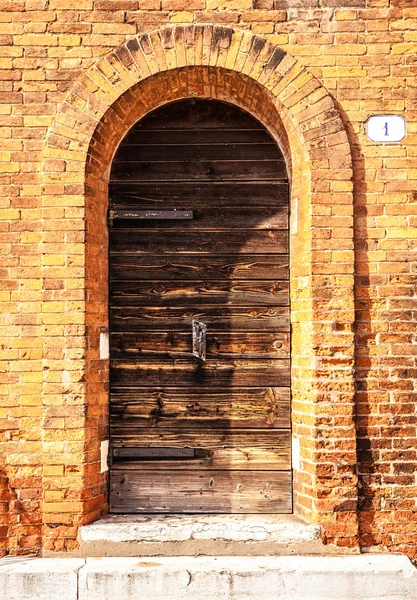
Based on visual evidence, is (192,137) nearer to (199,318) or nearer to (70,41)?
(70,41)

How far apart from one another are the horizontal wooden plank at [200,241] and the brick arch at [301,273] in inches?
11.6

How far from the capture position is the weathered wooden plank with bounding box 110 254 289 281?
15.0 ft

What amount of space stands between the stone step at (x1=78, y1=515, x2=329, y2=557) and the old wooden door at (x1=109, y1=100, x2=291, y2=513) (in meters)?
0.31

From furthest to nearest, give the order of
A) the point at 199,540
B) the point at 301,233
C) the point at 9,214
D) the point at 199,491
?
1. the point at 199,491
2. the point at 301,233
3. the point at 9,214
4. the point at 199,540

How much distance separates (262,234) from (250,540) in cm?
213

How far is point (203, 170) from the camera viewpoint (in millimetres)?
4613

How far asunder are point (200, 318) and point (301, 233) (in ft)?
3.10

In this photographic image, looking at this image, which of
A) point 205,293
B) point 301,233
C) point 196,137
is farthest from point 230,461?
point 196,137

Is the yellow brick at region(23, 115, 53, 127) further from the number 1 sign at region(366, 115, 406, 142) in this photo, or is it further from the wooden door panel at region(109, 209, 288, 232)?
the number 1 sign at region(366, 115, 406, 142)

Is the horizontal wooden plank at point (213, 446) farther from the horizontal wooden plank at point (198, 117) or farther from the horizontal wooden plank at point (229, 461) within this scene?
the horizontal wooden plank at point (198, 117)

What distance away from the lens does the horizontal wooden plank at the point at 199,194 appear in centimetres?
459

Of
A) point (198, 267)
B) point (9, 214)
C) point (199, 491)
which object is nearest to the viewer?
point (9, 214)

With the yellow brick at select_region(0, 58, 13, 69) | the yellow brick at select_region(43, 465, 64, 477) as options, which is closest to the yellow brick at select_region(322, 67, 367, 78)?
the yellow brick at select_region(0, 58, 13, 69)

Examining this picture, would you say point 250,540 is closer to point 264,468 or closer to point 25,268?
point 264,468
